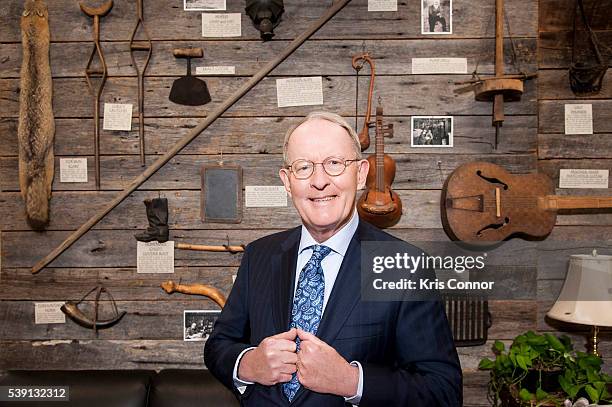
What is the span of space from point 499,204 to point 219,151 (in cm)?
137

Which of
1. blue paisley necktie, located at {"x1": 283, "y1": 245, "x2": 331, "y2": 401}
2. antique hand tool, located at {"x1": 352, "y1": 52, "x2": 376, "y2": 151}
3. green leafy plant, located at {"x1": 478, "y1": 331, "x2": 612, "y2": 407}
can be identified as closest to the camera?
blue paisley necktie, located at {"x1": 283, "y1": 245, "x2": 331, "y2": 401}

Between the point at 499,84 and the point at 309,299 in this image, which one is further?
the point at 499,84

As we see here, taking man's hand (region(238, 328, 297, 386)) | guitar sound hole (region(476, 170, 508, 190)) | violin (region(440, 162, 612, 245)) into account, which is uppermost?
guitar sound hole (region(476, 170, 508, 190))

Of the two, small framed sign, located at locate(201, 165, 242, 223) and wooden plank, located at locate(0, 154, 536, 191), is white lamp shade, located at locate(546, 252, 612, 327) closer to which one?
wooden plank, located at locate(0, 154, 536, 191)

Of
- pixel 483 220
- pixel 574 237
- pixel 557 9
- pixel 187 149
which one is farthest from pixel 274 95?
pixel 574 237

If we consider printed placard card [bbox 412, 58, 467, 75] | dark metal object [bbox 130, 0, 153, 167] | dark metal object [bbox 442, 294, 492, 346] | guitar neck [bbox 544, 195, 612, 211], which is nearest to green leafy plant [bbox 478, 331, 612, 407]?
dark metal object [bbox 442, 294, 492, 346]

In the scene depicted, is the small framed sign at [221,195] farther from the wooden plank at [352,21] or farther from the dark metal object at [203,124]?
the wooden plank at [352,21]

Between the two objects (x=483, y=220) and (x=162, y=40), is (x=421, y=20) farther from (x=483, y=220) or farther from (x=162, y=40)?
(x=162, y=40)

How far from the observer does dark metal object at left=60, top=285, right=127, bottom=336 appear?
254cm

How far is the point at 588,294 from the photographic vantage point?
87.4 inches

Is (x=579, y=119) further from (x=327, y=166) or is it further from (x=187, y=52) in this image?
(x=187, y=52)

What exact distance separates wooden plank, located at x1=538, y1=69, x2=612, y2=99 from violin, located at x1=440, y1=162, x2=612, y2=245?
47 centimetres

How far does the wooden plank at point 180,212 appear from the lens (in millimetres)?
2590

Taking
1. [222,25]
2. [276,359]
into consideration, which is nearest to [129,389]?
[276,359]
